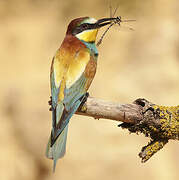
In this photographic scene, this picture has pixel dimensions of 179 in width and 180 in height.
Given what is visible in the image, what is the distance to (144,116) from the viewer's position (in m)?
2.38

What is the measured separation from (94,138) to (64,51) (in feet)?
7.21

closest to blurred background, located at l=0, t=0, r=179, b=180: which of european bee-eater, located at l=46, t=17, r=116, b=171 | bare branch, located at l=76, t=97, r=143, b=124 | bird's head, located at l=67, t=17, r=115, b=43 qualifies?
bird's head, located at l=67, t=17, r=115, b=43

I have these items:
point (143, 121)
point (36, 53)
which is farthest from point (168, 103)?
point (143, 121)

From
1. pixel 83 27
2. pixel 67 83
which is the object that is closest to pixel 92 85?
pixel 83 27

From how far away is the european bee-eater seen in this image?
2.34 metres

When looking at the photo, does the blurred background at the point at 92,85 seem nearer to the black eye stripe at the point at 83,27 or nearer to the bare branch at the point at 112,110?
the black eye stripe at the point at 83,27

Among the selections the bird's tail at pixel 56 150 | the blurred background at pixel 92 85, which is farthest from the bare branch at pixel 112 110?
the blurred background at pixel 92 85

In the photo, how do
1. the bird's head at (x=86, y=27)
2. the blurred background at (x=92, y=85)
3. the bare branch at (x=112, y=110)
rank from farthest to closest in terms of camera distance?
Result: the blurred background at (x=92, y=85), the bird's head at (x=86, y=27), the bare branch at (x=112, y=110)

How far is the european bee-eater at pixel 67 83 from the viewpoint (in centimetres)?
234

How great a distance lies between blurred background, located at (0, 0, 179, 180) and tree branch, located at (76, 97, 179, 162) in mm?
2110

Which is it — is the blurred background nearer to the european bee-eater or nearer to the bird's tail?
the european bee-eater

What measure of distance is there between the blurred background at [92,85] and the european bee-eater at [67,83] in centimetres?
208

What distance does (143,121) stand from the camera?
2393 millimetres

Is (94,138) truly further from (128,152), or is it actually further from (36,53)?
(36,53)
